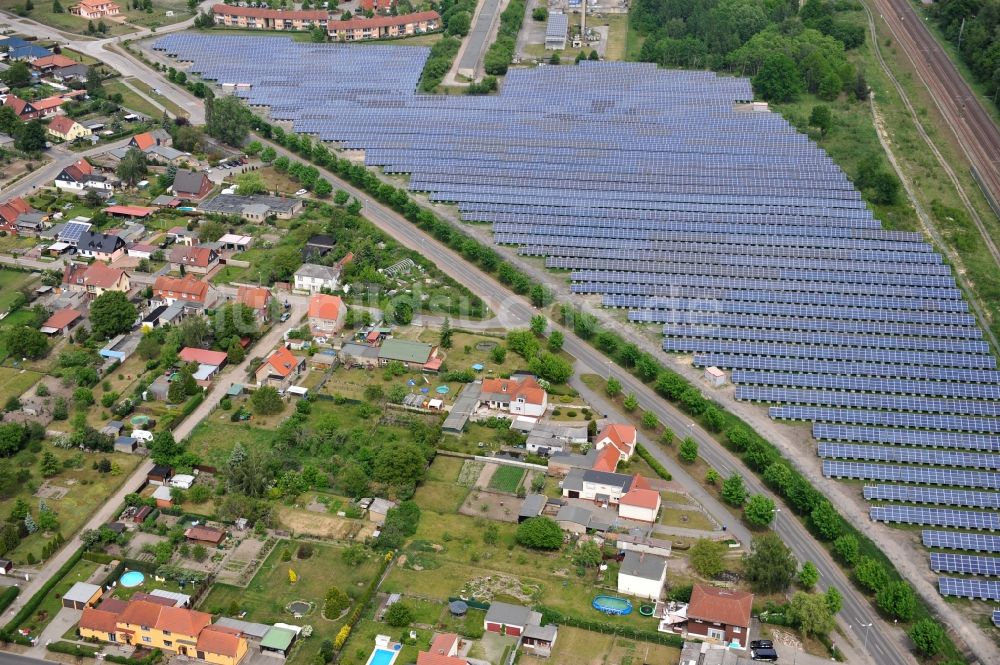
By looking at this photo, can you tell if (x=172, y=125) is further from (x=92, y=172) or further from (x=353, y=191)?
(x=353, y=191)

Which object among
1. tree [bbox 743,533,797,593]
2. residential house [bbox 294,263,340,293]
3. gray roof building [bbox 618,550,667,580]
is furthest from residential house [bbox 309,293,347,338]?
tree [bbox 743,533,797,593]

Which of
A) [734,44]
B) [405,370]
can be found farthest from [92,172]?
[734,44]

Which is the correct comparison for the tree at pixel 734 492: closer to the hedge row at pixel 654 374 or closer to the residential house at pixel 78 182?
the hedge row at pixel 654 374

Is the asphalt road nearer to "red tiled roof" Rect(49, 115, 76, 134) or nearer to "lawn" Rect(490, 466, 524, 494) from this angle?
"lawn" Rect(490, 466, 524, 494)

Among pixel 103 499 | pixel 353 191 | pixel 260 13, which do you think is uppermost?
pixel 260 13

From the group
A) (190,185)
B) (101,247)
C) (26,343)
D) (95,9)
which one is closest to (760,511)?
(26,343)

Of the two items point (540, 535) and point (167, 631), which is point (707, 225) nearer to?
point (540, 535)
